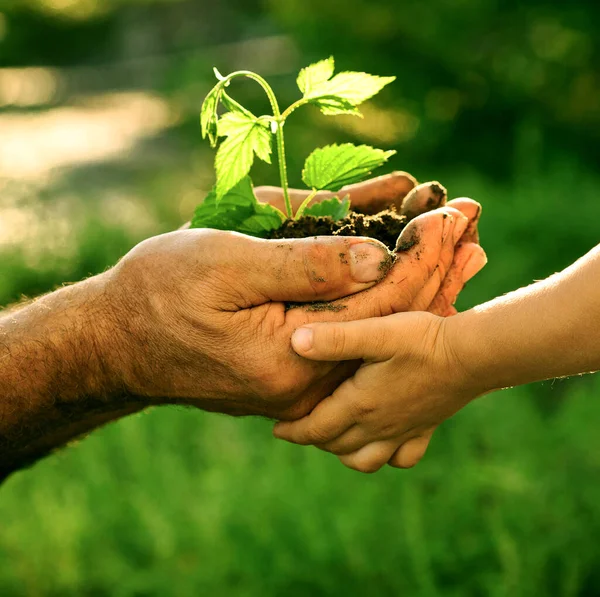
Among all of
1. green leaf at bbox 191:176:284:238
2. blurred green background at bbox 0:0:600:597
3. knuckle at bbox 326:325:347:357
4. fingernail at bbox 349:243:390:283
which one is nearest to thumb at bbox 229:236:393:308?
fingernail at bbox 349:243:390:283

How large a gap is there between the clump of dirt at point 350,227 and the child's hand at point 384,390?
0.76ft

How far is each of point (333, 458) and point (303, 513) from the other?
0.48 m

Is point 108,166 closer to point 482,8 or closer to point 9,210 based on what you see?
point 9,210

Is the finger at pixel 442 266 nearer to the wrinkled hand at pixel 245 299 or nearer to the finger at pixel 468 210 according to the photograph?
the wrinkled hand at pixel 245 299

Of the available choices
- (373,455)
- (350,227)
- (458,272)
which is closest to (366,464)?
(373,455)

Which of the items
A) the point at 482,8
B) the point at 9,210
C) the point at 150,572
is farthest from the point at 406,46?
the point at 150,572

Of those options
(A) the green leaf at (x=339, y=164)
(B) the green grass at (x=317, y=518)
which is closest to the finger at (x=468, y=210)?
(A) the green leaf at (x=339, y=164)

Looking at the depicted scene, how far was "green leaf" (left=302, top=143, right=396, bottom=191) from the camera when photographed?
2.20 metres

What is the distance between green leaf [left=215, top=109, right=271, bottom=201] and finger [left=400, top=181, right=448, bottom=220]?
1.49 ft

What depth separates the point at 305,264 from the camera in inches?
79.8

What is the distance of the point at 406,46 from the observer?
6.98 meters

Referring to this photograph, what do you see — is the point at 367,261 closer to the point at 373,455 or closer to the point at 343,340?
the point at 343,340

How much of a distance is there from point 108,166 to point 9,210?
3.76 meters

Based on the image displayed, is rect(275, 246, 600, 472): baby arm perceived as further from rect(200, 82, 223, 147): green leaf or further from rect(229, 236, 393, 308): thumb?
rect(200, 82, 223, 147): green leaf
